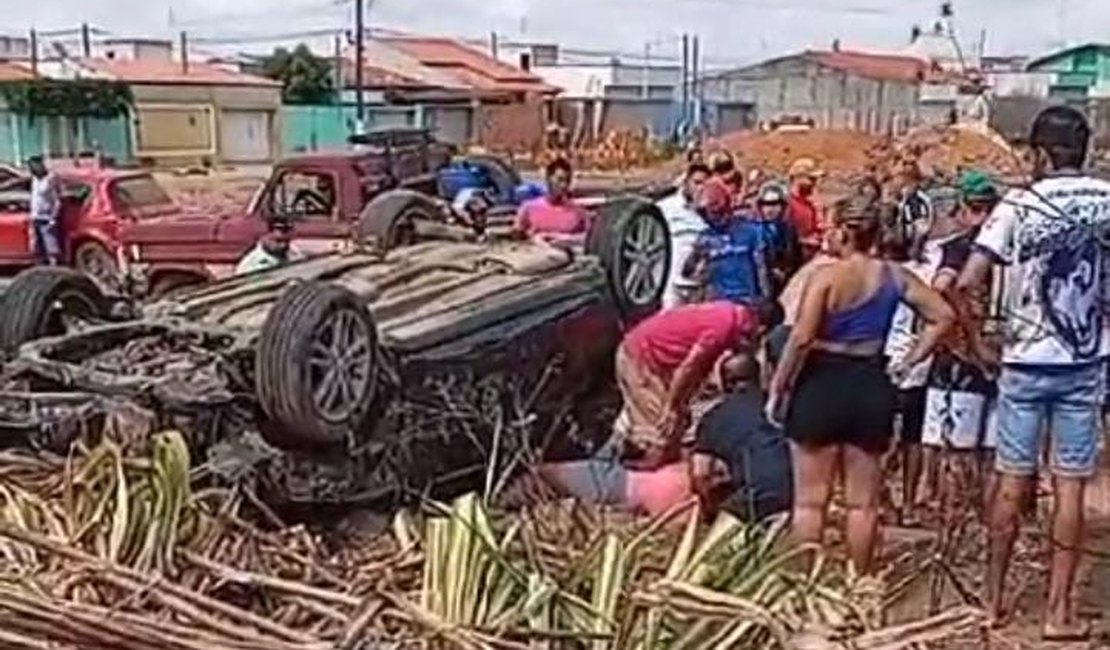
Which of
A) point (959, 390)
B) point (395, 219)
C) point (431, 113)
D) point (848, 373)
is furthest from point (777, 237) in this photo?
point (431, 113)

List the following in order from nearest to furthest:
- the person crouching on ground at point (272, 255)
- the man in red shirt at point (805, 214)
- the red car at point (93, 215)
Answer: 1. the person crouching on ground at point (272, 255)
2. the man in red shirt at point (805, 214)
3. the red car at point (93, 215)

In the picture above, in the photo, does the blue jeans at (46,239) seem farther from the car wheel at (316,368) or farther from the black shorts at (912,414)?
the black shorts at (912,414)

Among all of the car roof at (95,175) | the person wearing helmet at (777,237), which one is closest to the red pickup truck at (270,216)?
the car roof at (95,175)

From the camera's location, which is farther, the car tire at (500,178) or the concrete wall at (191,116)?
the concrete wall at (191,116)

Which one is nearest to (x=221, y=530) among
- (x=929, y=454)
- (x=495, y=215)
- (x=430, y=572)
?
(x=430, y=572)

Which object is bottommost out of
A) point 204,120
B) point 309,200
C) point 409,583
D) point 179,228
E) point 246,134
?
point 246,134

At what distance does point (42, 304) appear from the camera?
910 cm

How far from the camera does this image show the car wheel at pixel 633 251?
10391 mm

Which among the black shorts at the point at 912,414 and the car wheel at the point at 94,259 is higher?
the black shorts at the point at 912,414

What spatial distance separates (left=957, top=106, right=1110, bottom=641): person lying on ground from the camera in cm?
620

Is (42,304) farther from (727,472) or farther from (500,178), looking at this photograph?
(500,178)

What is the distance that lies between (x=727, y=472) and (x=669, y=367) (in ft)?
3.81

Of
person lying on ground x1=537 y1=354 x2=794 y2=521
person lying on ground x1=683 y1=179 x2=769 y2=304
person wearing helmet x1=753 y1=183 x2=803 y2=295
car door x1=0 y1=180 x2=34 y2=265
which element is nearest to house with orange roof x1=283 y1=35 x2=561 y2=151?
car door x1=0 y1=180 x2=34 y2=265

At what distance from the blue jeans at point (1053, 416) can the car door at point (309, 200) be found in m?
10.1
